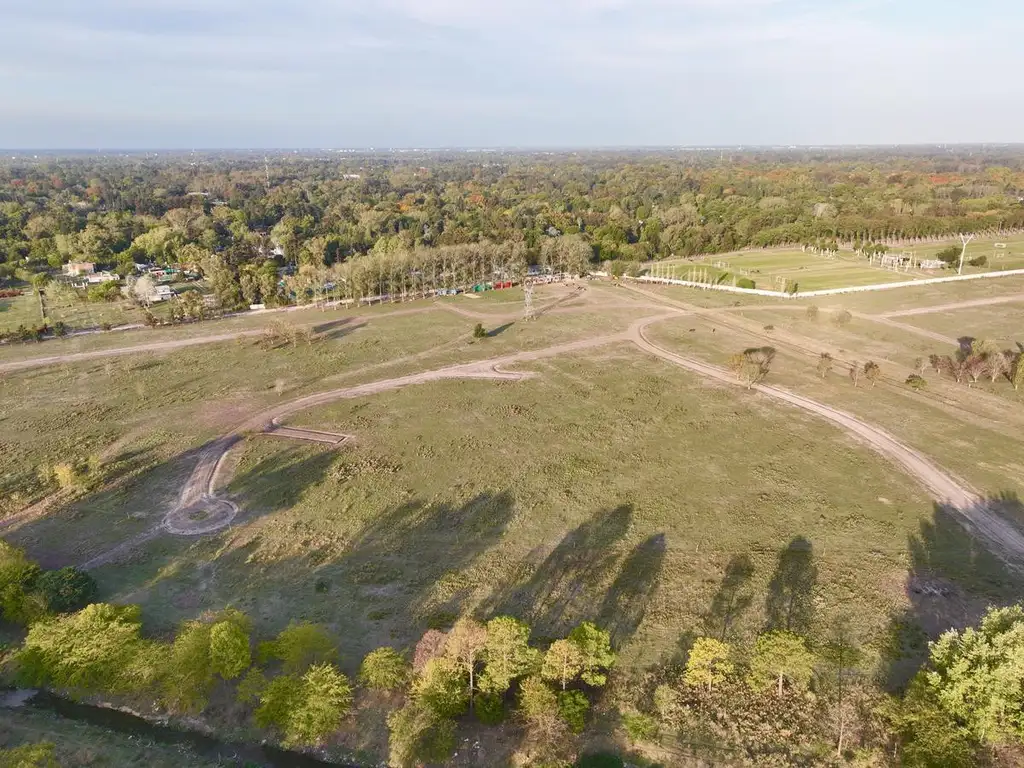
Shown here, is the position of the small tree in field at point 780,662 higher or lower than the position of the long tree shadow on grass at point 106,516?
higher

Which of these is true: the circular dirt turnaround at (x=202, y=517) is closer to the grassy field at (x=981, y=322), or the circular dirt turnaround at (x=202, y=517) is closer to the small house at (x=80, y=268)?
the grassy field at (x=981, y=322)

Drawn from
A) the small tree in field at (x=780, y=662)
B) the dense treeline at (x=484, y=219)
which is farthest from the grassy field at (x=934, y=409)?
the dense treeline at (x=484, y=219)

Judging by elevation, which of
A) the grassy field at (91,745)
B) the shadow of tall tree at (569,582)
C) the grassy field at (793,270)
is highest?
the grassy field at (793,270)

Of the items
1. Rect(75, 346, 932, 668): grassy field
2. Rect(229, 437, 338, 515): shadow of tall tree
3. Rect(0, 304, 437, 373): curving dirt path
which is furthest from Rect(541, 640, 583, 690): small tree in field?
Rect(0, 304, 437, 373): curving dirt path

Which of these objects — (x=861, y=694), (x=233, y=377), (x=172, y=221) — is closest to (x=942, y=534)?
(x=861, y=694)

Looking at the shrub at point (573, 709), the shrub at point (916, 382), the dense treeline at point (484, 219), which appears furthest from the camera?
the dense treeline at point (484, 219)

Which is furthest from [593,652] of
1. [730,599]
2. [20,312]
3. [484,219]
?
[484,219]
